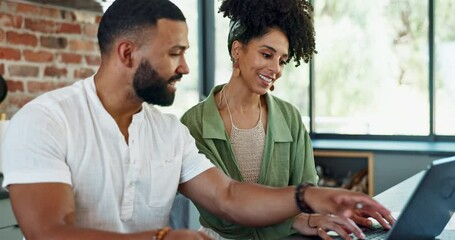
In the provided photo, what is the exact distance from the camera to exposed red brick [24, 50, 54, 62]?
3334 mm

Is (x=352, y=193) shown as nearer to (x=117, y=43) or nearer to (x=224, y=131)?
(x=224, y=131)

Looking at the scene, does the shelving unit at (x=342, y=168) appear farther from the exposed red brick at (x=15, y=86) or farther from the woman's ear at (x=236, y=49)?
the woman's ear at (x=236, y=49)

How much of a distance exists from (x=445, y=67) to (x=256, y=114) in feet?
9.50

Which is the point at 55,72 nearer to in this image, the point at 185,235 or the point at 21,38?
the point at 21,38

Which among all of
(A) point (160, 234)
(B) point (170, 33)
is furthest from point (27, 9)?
(A) point (160, 234)

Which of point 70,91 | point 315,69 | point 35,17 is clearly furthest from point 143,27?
point 315,69

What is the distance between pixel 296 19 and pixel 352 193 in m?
0.72

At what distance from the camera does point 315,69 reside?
4.98 metres

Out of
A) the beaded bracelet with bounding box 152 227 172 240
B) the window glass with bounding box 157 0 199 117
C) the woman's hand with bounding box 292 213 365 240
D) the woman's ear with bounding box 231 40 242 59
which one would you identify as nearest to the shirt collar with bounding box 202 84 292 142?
the woman's ear with bounding box 231 40 242 59

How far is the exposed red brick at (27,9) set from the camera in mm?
3287

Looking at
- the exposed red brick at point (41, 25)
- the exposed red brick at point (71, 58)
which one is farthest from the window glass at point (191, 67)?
the exposed red brick at point (41, 25)

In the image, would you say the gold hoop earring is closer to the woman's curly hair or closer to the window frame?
the woman's curly hair

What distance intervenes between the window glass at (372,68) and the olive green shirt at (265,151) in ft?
9.31

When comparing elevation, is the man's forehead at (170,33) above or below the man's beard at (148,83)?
above
